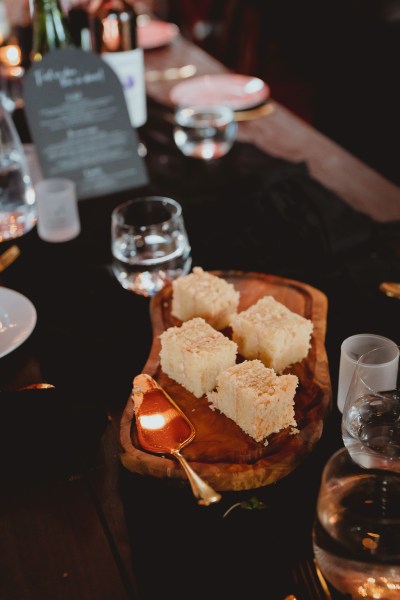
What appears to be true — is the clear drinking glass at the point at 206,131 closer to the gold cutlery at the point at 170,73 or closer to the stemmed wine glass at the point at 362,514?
the gold cutlery at the point at 170,73

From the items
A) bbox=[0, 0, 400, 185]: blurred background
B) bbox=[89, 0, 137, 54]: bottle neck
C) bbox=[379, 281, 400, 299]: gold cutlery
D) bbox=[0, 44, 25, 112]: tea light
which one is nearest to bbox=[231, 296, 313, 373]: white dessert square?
bbox=[379, 281, 400, 299]: gold cutlery

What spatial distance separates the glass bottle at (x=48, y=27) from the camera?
1.74 m

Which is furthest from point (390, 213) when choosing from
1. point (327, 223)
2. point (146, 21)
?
point (146, 21)

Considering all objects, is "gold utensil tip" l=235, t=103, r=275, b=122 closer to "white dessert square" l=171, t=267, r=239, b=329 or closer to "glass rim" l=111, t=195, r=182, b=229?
"glass rim" l=111, t=195, r=182, b=229

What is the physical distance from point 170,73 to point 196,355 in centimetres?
159

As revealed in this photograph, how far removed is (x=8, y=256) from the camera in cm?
133

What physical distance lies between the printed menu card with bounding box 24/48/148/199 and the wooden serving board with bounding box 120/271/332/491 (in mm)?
627

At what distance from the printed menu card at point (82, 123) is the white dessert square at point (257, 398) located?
0.81 m

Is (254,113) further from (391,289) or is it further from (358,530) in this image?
(358,530)

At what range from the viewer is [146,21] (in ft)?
8.75

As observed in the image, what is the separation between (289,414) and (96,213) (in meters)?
0.79

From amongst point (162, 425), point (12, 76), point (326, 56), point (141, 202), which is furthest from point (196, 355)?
point (326, 56)

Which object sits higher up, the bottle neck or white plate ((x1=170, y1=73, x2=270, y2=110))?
the bottle neck

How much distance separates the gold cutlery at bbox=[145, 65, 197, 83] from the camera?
2218 millimetres
